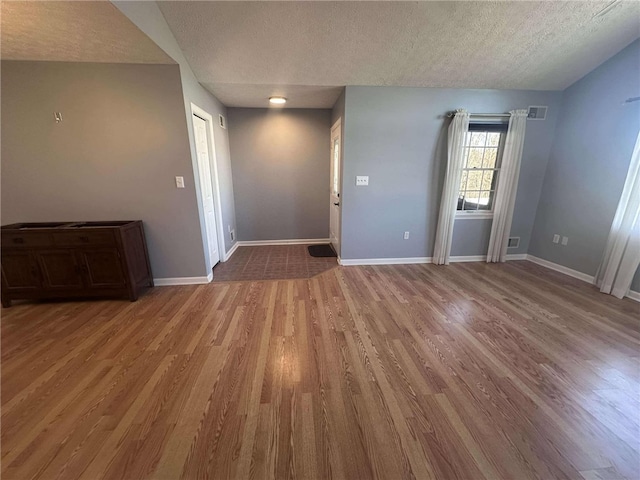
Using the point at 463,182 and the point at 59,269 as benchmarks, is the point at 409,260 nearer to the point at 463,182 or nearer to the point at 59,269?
the point at 463,182

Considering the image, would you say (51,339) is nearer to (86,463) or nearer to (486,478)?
(86,463)

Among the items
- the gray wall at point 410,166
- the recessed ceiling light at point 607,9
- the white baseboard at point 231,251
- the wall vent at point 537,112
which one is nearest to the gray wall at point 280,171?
the white baseboard at point 231,251

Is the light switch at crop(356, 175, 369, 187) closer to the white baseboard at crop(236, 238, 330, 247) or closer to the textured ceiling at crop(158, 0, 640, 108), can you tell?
the textured ceiling at crop(158, 0, 640, 108)

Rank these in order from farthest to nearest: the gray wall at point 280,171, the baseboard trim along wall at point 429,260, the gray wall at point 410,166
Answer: the gray wall at point 280,171 → the baseboard trim along wall at point 429,260 → the gray wall at point 410,166

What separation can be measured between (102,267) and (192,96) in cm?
212

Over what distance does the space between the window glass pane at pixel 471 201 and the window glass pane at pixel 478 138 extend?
0.69 m

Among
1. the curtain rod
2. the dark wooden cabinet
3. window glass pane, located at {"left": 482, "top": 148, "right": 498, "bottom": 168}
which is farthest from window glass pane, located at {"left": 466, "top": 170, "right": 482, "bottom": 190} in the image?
the dark wooden cabinet

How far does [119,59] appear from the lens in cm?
236

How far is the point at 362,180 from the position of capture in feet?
11.3

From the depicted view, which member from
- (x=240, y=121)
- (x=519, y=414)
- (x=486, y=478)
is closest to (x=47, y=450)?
(x=486, y=478)

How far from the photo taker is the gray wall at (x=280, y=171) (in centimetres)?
429

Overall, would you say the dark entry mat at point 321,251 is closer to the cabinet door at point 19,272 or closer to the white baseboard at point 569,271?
the white baseboard at point 569,271

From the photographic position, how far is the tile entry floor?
10.9 feet

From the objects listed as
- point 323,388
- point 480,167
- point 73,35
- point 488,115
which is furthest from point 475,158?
point 73,35
